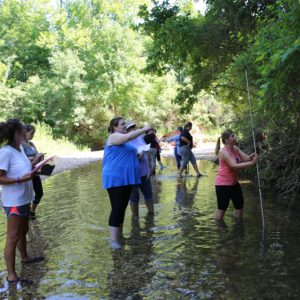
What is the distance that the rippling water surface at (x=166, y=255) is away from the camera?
4.43 m

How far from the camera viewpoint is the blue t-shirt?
5793 mm

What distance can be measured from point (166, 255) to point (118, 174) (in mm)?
1281

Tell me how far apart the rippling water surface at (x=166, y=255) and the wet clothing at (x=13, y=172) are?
963 mm

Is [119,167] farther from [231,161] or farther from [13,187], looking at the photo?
[231,161]

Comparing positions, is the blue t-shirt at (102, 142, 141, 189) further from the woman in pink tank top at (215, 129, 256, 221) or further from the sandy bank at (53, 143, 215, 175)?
the sandy bank at (53, 143, 215, 175)

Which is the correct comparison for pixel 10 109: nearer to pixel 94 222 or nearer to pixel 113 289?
pixel 94 222

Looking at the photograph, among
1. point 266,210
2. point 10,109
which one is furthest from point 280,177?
point 10,109

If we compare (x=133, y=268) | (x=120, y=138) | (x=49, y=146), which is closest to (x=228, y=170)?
(x=120, y=138)

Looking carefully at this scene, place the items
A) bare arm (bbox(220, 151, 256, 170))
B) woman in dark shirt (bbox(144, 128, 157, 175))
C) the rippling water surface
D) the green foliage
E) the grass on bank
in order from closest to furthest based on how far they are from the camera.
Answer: the rippling water surface, bare arm (bbox(220, 151, 256, 170)), woman in dark shirt (bbox(144, 128, 157, 175)), the grass on bank, the green foliage

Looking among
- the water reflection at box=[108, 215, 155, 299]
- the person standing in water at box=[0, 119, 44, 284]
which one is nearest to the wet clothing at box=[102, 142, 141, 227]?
the water reflection at box=[108, 215, 155, 299]

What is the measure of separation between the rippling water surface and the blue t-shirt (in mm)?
980

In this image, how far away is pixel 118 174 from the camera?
5797 mm

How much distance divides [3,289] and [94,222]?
3218 mm

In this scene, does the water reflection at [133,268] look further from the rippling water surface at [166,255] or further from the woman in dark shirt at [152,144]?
the woman in dark shirt at [152,144]
